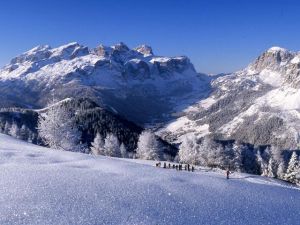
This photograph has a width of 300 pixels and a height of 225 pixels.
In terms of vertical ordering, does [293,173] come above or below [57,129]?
below

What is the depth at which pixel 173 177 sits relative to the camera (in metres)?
47.7

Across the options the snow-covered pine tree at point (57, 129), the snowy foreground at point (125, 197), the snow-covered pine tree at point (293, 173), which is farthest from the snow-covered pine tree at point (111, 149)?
the snowy foreground at point (125, 197)

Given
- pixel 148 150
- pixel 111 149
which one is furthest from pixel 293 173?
pixel 111 149

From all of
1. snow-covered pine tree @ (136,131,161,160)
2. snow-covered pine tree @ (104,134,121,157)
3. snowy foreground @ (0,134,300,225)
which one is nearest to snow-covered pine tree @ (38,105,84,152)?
snowy foreground @ (0,134,300,225)

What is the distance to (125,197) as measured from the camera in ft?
117

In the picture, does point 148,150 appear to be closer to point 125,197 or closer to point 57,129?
point 57,129

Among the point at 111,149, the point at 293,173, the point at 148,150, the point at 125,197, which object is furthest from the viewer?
the point at 111,149

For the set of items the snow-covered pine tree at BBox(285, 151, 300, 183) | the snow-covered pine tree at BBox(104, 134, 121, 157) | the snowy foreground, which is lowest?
the snowy foreground

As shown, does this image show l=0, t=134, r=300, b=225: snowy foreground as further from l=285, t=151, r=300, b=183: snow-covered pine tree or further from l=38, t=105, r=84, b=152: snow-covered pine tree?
l=285, t=151, r=300, b=183: snow-covered pine tree

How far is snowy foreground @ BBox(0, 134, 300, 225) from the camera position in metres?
30.5

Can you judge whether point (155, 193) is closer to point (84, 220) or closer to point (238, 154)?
point (84, 220)

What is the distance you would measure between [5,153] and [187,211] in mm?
29658

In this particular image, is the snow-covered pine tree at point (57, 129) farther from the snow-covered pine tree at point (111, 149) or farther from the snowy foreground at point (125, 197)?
the snow-covered pine tree at point (111, 149)

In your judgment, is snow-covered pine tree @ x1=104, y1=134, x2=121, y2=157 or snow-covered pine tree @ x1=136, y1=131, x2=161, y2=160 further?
snow-covered pine tree @ x1=104, y1=134, x2=121, y2=157
